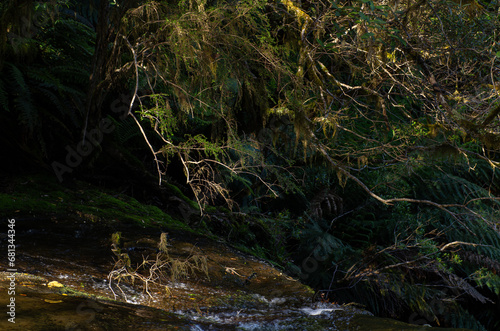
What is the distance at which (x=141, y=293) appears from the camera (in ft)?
9.50

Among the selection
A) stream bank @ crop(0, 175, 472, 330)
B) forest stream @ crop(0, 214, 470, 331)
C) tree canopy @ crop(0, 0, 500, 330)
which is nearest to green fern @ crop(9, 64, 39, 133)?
tree canopy @ crop(0, 0, 500, 330)

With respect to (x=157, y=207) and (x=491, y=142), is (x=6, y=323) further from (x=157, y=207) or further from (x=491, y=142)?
(x=491, y=142)

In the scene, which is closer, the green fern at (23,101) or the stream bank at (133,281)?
the stream bank at (133,281)

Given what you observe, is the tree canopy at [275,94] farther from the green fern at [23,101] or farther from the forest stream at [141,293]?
the forest stream at [141,293]

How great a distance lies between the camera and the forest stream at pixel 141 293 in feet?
7.28

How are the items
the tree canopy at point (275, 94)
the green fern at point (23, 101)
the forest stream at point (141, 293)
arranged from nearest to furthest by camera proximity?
the forest stream at point (141, 293)
the tree canopy at point (275, 94)
the green fern at point (23, 101)

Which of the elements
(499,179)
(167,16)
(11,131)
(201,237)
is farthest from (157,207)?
(499,179)

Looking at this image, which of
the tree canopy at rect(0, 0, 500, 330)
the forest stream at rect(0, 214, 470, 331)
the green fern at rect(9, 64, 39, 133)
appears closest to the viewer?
the forest stream at rect(0, 214, 470, 331)

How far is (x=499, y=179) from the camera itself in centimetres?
848

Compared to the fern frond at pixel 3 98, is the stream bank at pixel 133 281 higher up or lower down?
lower down

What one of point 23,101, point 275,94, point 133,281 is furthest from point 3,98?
point 275,94

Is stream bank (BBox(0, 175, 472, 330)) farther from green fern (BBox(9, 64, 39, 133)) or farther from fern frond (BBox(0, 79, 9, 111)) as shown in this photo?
fern frond (BBox(0, 79, 9, 111))

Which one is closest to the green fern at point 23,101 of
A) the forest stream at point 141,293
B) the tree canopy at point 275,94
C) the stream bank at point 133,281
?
the tree canopy at point 275,94

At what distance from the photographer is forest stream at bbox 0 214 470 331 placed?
2219 millimetres
